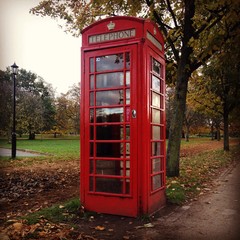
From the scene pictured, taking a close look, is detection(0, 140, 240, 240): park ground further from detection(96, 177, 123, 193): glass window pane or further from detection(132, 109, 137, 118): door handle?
detection(132, 109, 137, 118): door handle

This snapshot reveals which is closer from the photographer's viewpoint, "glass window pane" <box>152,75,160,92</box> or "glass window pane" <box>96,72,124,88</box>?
"glass window pane" <box>96,72,124,88</box>

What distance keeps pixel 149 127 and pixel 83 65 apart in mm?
1586

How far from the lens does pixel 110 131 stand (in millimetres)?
4836

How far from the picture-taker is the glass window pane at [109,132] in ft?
15.8

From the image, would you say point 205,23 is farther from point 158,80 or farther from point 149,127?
point 149,127

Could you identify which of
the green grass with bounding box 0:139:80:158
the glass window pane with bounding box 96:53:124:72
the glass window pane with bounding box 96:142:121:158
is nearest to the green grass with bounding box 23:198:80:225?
the glass window pane with bounding box 96:142:121:158

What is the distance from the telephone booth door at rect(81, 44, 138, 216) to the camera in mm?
4672

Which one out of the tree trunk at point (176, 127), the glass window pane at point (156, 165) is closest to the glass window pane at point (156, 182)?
the glass window pane at point (156, 165)

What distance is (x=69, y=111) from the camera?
1977 inches

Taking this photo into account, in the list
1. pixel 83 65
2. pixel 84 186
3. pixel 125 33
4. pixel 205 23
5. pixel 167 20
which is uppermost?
pixel 167 20

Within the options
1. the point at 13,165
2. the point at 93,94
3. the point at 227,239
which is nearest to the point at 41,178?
the point at 13,165

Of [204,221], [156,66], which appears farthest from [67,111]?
[204,221]

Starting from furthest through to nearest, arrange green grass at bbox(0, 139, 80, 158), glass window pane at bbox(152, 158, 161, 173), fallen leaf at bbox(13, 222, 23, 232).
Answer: green grass at bbox(0, 139, 80, 158) → glass window pane at bbox(152, 158, 161, 173) → fallen leaf at bbox(13, 222, 23, 232)

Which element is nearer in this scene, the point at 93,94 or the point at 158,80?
the point at 93,94
